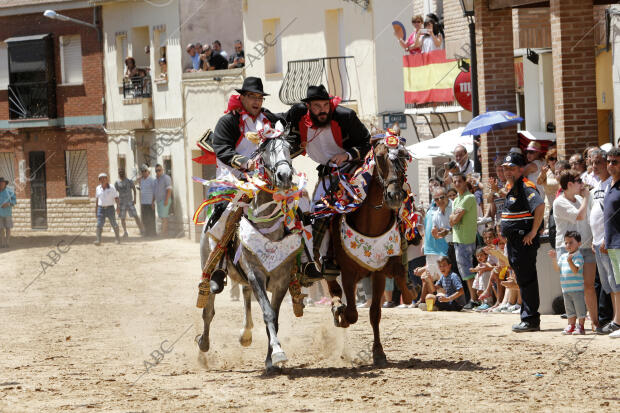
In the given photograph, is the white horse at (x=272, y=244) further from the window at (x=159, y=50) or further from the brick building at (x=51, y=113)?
the brick building at (x=51, y=113)

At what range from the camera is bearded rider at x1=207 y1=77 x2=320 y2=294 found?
12156 mm

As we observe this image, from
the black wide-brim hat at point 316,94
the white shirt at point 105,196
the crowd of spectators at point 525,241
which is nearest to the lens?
the black wide-brim hat at point 316,94

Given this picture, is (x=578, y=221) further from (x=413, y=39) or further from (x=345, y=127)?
(x=413, y=39)

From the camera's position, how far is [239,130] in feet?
40.4

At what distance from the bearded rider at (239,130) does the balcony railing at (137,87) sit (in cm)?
2718

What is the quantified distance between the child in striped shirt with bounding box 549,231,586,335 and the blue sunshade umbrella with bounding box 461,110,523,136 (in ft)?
17.2

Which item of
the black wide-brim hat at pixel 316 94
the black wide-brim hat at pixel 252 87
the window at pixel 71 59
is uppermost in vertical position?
the window at pixel 71 59

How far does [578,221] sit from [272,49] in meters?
20.1

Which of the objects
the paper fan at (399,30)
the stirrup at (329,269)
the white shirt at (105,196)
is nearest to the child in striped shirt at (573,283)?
the stirrup at (329,269)

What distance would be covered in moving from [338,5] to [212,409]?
21.8 m

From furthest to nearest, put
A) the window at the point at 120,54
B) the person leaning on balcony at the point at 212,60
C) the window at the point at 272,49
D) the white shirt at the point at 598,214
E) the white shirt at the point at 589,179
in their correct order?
the window at the point at 120,54, the person leaning on balcony at the point at 212,60, the window at the point at 272,49, the white shirt at the point at 589,179, the white shirt at the point at 598,214

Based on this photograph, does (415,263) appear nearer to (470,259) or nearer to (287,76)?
(470,259)

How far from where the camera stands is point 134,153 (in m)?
40.1

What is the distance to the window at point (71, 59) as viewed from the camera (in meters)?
42.1
